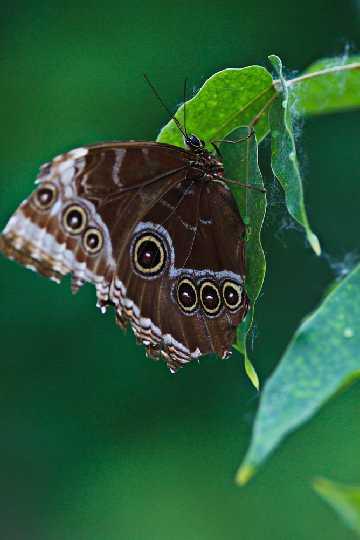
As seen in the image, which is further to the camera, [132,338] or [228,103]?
[132,338]

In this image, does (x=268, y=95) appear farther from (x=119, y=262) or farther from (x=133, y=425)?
(x=133, y=425)

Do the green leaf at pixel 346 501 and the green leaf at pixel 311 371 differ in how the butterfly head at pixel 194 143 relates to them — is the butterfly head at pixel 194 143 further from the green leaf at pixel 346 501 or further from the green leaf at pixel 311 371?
the green leaf at pixel 346 501

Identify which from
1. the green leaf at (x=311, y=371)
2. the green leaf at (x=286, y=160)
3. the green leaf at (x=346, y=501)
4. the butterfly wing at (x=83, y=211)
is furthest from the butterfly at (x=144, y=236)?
the green leaf at (x=346, y=501)

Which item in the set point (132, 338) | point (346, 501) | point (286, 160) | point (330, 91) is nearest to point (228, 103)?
point (286, 160)

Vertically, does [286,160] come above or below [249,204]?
above

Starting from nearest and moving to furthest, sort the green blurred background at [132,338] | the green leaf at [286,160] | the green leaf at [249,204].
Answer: the green leaf at [286,160] → the green leaf at [249,204] → the green blurred background at [132,338]

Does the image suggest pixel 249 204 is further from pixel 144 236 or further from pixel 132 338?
pixel 132 338

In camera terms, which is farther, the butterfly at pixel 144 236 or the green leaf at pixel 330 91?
the green leaf at pixel 330 91

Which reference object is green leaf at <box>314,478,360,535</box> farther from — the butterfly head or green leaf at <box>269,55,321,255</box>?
the butterfly head

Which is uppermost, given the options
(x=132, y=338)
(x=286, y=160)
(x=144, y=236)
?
(x=286, y=160)
